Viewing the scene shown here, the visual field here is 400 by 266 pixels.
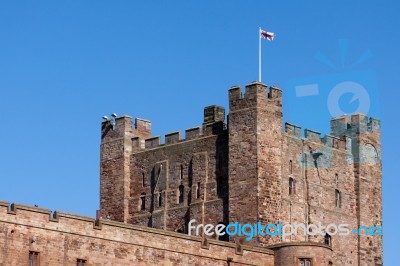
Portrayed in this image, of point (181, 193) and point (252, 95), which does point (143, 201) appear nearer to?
point (181, 193)

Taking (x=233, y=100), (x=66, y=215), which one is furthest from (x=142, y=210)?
(x=66, y=215)

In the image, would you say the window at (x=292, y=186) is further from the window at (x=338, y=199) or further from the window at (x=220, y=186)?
the window at (x=338, y=199)

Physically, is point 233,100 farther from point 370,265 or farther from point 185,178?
point 370,265

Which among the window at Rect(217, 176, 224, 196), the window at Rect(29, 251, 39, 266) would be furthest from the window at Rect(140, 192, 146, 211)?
the window at Rect(29, 251, 39, 266)

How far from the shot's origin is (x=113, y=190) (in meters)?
108

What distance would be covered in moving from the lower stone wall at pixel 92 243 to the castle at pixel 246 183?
0.10 meters

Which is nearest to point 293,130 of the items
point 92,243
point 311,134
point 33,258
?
point 311,134

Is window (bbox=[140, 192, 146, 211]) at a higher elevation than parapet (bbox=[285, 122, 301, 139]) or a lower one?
lower

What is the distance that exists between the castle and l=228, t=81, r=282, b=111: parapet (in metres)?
0.07

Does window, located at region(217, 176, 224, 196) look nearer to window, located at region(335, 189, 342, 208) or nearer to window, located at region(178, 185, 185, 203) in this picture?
window, located at region(178, 185, 185, 203)

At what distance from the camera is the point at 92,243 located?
82938 mm

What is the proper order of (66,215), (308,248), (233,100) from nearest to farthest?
(66,215), (308,248), (233,100)

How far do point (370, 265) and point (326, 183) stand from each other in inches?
267

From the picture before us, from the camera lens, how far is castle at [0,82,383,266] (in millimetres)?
91438
